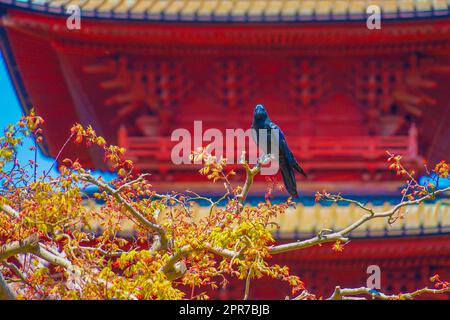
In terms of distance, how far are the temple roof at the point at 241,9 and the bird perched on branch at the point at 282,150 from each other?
169 inches

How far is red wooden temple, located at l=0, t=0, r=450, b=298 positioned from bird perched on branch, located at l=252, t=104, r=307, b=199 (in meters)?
3.83

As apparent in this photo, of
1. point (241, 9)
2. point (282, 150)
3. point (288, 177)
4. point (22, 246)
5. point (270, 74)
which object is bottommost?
point (22, 246)

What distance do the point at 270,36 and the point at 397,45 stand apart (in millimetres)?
1590

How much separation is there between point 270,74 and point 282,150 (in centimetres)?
596

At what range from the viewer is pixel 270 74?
15.5 metres

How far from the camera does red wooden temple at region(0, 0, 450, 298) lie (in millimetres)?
14266

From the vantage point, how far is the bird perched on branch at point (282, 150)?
9352 millimetres

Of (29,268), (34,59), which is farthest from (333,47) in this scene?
(29,268)
